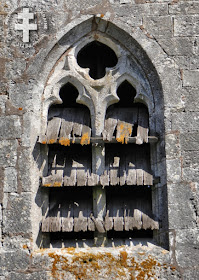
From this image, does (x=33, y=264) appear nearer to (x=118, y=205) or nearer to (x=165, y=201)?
(x=118, y=205)

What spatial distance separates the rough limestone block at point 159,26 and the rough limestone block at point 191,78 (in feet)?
1.39

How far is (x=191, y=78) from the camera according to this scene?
466cm

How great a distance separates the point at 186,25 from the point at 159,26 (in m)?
0.27

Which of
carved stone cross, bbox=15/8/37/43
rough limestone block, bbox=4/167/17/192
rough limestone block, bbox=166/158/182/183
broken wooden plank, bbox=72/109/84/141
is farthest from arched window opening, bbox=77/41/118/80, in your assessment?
rough limestone block, bbox=4/167/17/192

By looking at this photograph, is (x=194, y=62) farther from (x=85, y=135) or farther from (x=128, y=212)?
(x=128, y=212)

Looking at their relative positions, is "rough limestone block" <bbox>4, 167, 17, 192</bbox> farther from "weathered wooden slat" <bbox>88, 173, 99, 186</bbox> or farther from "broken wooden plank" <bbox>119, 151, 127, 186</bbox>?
"broken wooden plank" <bbox>119, 151, 127, 186</bbox>

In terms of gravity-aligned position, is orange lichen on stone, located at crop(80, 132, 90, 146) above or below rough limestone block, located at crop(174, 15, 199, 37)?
below

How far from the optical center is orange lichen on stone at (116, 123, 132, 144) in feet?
15.1

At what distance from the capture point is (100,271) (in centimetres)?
427

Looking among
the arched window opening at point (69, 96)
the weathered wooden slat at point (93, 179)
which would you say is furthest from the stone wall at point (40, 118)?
the weathered wooden slat at point (93, 179)

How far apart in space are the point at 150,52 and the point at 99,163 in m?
1.20

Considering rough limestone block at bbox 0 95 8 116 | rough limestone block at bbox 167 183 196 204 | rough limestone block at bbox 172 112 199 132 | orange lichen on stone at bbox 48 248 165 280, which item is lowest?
orange lichen on stone at bbox 48 248 165 280

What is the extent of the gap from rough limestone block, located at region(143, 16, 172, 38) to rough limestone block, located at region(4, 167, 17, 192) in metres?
1.91

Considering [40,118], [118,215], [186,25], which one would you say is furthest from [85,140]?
[186,25]
